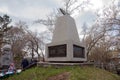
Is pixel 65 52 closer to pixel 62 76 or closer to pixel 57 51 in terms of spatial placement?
pixel 57 51

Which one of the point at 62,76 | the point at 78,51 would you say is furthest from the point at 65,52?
the point at 62,76

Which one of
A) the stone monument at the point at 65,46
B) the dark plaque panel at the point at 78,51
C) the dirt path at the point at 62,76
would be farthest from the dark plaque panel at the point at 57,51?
the dirt path at the point at 62,76

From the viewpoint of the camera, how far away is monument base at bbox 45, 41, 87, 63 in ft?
34.9

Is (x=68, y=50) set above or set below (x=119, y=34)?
below

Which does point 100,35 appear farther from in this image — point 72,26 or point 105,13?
point 72,26

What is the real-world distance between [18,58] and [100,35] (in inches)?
585

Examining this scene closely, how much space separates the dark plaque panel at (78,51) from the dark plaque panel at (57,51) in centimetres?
74

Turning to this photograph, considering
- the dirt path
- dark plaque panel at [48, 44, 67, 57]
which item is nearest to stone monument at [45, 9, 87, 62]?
dark plaque panel at [48, 44, 67, 57]

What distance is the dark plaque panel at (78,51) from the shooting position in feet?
37.0

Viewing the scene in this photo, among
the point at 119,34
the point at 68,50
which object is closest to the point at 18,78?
the point at 68,50

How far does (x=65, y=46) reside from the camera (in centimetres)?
1089

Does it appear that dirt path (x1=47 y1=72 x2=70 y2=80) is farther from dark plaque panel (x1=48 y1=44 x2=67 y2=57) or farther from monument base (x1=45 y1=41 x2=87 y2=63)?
dark plaque panel (x1=48 y1=44 x2=67 y2=57)

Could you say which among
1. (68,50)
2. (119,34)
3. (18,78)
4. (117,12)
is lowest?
(18,78)

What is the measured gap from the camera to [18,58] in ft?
95.7
